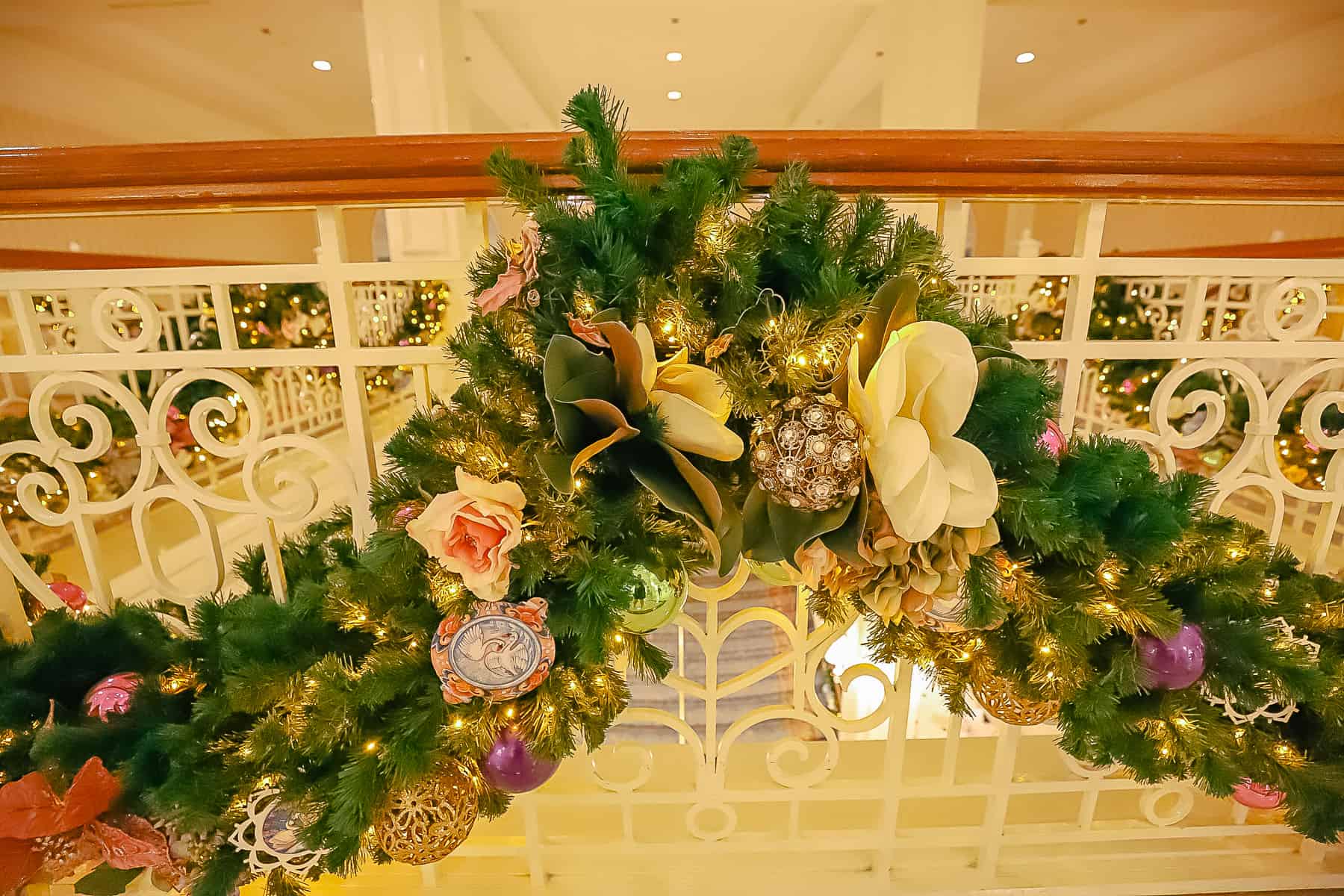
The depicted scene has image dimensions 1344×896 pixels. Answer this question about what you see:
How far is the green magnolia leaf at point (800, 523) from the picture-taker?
528 mm

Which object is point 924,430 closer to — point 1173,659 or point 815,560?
point 815,560

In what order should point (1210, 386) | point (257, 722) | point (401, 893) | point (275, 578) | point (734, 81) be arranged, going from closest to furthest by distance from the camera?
point (257, 722) < point (275, 578) < point (401, 893) < point (1210, 386) < point (734, 81)

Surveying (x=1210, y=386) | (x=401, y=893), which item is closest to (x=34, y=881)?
(x=401, y=893)

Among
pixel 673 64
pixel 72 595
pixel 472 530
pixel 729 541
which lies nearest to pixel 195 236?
pixel 673 64

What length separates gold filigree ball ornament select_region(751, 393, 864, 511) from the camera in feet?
1.68

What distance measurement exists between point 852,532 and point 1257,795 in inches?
29.8

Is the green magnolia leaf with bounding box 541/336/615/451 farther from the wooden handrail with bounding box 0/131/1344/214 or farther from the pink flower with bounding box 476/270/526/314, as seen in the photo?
the wooden handrail with bounding box 0/131/1344/214

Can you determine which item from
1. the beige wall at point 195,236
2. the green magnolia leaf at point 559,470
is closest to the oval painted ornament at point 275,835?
the green magnolia leaf at point 559,470

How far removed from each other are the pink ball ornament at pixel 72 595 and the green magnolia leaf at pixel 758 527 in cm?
96

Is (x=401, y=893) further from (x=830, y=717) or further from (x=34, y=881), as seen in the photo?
(x=830, y=717)

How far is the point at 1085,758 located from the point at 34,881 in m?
1.21

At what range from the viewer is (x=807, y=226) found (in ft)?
1.90

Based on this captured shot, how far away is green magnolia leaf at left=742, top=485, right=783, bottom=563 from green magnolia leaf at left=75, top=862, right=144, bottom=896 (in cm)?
79

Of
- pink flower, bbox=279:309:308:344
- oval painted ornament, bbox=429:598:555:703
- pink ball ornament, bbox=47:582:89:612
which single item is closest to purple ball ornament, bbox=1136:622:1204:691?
oval painted ornament, bbox=429:598:555:703
